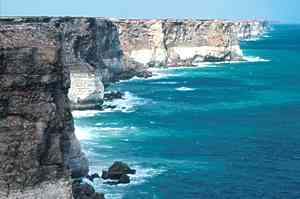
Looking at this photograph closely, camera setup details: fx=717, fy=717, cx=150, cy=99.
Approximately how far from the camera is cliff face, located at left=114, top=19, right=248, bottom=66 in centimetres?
14838

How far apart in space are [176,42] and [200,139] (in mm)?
88276

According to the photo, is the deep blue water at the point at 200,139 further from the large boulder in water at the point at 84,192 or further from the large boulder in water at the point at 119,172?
the large boulder in water at the point at 84,192

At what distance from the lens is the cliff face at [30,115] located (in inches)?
1235

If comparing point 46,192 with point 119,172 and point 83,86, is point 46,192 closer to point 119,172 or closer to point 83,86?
point 119,172

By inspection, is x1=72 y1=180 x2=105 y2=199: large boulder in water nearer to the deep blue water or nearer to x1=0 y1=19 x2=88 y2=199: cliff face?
the deep blue water

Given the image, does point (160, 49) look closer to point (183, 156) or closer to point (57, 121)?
point (183, 156)

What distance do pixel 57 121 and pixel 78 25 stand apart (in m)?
66.5

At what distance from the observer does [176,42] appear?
521ft

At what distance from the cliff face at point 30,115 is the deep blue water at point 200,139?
60.9ft

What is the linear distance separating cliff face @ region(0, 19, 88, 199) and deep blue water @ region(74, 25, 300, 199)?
1856 cm

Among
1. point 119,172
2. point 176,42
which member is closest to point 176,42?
point 176,42

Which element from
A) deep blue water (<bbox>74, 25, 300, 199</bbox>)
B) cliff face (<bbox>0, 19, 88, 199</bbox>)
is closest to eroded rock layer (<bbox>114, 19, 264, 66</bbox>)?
deep blue water (<bbox>74, 25, 300, 199</bbox>)

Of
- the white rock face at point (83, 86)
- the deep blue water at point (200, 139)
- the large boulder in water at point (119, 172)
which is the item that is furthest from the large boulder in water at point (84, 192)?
the white rock face at point (83, 86)

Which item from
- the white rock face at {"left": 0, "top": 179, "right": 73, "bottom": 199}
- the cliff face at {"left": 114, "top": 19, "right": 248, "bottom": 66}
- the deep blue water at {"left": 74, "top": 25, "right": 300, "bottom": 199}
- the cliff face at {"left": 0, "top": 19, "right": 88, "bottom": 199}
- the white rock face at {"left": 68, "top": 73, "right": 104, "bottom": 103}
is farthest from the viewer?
the cliff face at {"left": 114, "top": 19, "right": 248, "bottom": 66}
